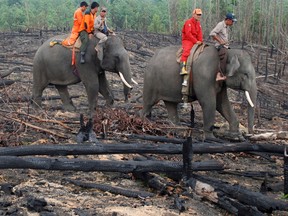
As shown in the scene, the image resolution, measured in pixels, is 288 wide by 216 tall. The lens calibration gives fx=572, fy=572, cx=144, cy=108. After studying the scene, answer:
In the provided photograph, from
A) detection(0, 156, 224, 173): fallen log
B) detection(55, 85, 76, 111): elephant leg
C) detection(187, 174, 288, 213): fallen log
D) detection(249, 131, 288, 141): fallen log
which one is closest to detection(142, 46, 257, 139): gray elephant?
detection(249, 131, 288, 141): fallen log

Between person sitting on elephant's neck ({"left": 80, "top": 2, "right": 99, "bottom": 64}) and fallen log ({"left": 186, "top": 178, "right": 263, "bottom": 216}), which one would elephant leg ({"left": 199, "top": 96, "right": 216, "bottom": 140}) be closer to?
person sitting on elephant's neck ({"left": 80, "top": 2, "right": 99, "bottom": 64})

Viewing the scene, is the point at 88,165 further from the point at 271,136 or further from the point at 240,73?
the point at 240,73

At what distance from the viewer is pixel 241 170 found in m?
7.79

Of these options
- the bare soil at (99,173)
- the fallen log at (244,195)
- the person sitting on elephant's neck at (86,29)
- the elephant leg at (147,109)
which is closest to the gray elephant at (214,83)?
the bare soil at (99,173)

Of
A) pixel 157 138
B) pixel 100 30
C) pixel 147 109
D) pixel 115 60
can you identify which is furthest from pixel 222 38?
pixel 157 138

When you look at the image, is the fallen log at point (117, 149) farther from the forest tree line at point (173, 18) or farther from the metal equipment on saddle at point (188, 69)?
the forest tree line at point (173, 18)

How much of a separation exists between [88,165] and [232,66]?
13.7ft

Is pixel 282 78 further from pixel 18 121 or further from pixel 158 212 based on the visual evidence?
→ pixel 158 212

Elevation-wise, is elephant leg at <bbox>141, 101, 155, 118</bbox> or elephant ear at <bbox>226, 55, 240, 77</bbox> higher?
elephant ear at <bbox>226, 55, 240, 77</bbox>

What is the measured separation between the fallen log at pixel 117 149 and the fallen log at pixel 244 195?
0.71 meters

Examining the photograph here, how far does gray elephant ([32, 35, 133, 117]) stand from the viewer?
37.5 feet

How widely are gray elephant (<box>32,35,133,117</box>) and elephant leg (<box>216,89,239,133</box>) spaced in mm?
1953

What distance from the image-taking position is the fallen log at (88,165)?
6125 millimetres

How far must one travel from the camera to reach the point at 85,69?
11.6m
